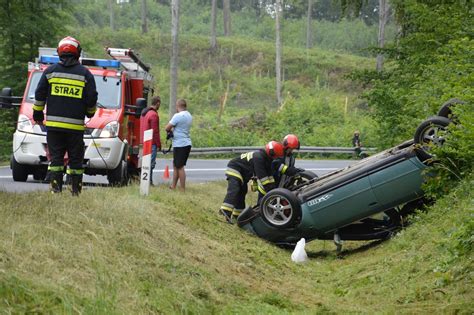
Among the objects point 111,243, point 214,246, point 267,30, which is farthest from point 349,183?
point 267,30

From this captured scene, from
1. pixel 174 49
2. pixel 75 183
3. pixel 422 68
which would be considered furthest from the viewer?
pixel 174 49

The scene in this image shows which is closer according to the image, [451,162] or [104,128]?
[451,162]

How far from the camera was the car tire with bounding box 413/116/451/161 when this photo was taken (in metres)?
11.1

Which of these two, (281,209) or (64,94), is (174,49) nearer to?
(281,209)

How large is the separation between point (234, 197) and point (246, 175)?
46 cm

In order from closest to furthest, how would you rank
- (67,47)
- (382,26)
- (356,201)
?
(67,47) < (356,201) < (382,26)

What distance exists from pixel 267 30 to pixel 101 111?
64.7 metres

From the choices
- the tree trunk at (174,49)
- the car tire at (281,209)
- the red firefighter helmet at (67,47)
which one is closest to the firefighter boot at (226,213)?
the car tire at (281,209)

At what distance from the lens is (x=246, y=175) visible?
13.6 meters

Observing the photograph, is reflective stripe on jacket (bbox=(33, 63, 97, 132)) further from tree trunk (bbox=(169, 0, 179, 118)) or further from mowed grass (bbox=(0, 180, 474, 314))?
tree trunk (bbox=(169, 0, 179, 118))

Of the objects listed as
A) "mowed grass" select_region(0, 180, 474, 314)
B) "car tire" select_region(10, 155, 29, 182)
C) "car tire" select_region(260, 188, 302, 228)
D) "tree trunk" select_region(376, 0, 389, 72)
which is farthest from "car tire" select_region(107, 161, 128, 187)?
"tree trunk" select_region(376, 0, 389, 72)

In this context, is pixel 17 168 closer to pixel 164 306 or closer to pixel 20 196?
pixel 20 196

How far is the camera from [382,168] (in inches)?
453

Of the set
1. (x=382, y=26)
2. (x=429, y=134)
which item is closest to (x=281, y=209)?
(x=429, y=134)
